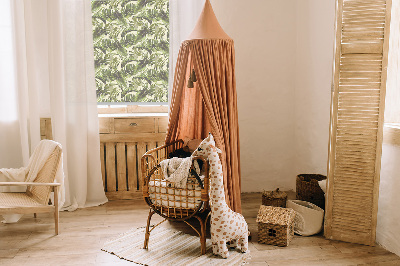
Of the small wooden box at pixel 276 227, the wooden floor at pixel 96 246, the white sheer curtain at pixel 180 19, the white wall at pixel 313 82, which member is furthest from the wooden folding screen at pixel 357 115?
the white sheer curtain at pixel 180 19

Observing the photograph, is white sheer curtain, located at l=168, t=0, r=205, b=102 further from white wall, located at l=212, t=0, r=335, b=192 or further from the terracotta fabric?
the terracotta fabric

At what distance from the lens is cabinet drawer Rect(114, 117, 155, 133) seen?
3797 mm

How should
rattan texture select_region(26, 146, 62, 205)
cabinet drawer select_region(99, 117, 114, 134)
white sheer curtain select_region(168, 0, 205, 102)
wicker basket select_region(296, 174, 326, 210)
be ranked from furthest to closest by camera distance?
cabinet drawer select_region(99, 117, 114, 134) < white sheer curtain select_region(168, 0, 205, 102) < wicker basket select_region(296, 174, 326, 210) < rattan texture select_region(26, 146, 62, 205)

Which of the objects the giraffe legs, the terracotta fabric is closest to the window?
the terracotta fabric

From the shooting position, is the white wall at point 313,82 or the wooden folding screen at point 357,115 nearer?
the wooden folding screen at point 357,115

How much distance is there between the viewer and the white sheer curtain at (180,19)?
3.67 m

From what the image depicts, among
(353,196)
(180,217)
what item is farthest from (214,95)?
(353,196)

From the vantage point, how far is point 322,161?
11.8 ft

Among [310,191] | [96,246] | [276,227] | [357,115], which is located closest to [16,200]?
[96,246]

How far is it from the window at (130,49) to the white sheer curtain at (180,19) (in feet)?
1.15

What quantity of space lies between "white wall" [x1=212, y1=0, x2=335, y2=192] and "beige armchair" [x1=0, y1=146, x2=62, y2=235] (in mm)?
2049

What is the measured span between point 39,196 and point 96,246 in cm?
67

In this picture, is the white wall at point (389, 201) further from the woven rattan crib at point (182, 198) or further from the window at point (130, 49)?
the window at point (130, 49)

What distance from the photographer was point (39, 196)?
3016 millimetres
